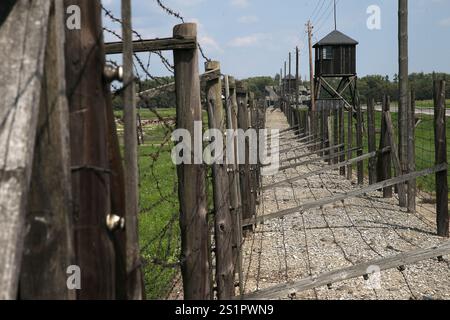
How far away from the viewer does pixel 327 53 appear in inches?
1921

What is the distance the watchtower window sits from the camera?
4869cm

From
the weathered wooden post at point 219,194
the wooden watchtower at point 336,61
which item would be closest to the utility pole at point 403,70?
the weathered wooden post at point 219,194

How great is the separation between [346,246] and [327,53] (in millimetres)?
41423

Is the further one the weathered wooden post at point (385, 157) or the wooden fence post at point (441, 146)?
the weathered wooden post at point (385, 157)

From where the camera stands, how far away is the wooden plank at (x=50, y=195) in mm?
1864

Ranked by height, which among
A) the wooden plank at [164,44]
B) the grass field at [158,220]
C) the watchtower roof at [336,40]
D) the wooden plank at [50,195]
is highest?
the watchtower roof at [336,40]

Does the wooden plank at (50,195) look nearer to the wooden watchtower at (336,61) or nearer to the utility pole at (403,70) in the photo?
the utility pole at (403,70)

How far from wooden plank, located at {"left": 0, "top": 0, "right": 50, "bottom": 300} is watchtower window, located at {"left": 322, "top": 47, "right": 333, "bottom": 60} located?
48.1m

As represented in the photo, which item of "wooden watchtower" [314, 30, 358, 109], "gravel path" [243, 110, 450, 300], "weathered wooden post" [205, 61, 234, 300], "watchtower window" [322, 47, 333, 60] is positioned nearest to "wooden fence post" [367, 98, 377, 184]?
"gravel path" [243, 110, 450, 300]

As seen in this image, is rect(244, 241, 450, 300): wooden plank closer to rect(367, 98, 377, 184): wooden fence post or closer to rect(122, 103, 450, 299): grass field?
rect(122, 103, 450, 299): grass field

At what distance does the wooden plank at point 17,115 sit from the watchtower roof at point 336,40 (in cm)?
4833

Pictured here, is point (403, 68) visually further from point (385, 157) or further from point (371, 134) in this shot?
point (371, 134)

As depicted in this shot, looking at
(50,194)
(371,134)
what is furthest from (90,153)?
(371,134)

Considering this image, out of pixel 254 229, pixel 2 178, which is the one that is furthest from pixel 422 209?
pixel 2 178
